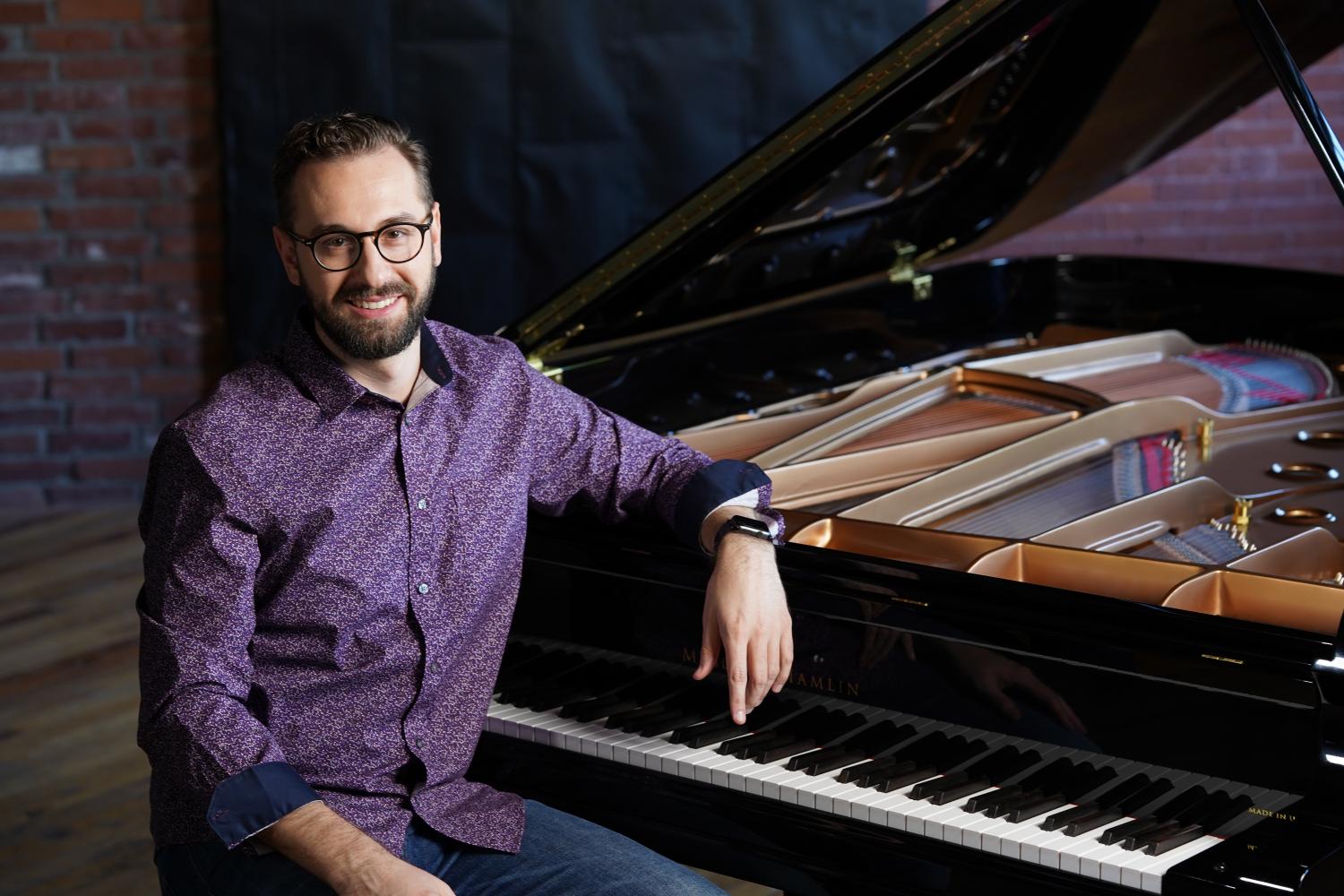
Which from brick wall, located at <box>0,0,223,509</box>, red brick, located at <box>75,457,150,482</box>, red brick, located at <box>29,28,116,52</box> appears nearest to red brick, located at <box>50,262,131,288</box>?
brick wall, located at <box>0,0,223,509</box>

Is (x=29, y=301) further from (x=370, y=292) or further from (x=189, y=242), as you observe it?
(x=370, y=292)

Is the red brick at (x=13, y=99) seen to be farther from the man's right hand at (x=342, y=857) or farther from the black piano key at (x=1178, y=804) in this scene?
the black piano key at (x=1178, y=804)

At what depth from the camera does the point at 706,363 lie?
2.89 m

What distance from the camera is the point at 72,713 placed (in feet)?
12.0

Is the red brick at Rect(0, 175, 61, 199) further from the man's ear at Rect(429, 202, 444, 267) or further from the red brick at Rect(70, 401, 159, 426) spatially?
the man's ear at Rect(429, 202, 444, 267)

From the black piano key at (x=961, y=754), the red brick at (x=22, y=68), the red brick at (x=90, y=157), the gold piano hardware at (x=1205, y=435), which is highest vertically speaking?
the red brick at (x=22, y=68)

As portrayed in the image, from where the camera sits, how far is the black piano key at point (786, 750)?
1.79 meters

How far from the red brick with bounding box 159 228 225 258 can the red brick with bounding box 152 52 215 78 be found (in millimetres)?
525

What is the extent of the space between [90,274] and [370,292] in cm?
386

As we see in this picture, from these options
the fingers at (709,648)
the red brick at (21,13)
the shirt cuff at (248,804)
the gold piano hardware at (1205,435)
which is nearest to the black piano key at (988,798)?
the fingers at (709,648)

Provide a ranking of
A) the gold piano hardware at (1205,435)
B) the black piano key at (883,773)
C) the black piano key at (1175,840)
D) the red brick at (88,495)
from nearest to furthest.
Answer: the black piano key at (1175,840)
the black piano key at (883,773)
the gold piano hardware at (1205,435)
the red brick at (88,495)

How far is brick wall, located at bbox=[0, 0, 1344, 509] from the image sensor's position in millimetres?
5062

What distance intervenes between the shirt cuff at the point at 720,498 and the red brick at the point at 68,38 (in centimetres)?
392

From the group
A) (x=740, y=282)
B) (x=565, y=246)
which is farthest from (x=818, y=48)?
(x=740, y=282)
